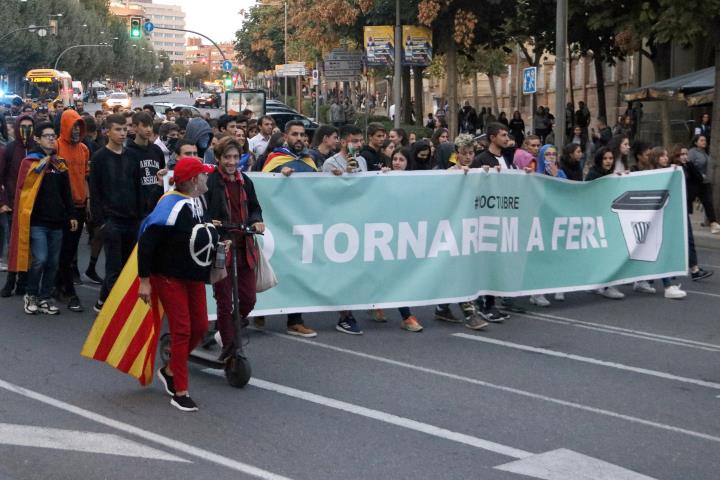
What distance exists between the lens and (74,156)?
12.5 m

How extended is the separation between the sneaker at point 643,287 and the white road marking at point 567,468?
21.9ft

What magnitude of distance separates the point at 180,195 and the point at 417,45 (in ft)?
94.0

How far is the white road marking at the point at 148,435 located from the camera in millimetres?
6418

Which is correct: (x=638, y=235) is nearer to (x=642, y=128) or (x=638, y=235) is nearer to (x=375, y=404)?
(x=375, y=404)

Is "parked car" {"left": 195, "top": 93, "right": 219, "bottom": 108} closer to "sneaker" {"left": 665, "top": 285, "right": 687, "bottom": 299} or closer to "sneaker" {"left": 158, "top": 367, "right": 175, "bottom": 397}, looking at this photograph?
"sneaker" {"left": 665, "top": 285, "right": 687, "bottom": 299}

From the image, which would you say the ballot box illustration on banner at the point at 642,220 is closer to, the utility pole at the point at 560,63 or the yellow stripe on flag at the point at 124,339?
the yellow stripe on flag at the point at 124,339

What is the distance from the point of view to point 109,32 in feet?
461

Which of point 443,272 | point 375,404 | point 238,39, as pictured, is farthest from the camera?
point 238,39

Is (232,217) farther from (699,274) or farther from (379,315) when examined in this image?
(699,274)

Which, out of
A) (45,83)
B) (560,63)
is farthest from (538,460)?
(45,83)

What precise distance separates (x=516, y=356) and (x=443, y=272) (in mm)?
1548

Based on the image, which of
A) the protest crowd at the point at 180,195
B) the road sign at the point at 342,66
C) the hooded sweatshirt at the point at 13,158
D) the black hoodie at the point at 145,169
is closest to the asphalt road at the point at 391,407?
the protest crowd at the point at 180,195

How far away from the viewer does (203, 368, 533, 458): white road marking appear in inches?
272

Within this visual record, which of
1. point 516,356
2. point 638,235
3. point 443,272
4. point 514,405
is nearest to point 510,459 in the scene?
point 514,405
